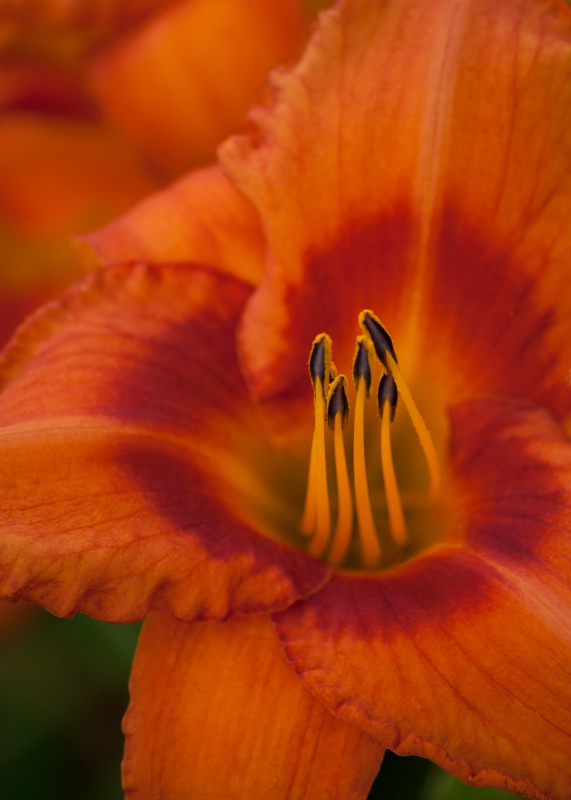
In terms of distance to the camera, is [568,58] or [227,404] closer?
[568,58]

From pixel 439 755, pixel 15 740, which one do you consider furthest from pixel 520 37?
pixel 15 740

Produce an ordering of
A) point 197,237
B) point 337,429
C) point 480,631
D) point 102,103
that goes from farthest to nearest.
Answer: point 102,103, point 197,237, point 337,429, point 480,631

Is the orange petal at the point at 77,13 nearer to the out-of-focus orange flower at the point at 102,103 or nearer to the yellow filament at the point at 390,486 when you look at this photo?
the out-of-focus orange flower at the point at 102,103

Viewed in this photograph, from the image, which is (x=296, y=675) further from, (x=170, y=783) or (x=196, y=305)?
(x=196, y=305)

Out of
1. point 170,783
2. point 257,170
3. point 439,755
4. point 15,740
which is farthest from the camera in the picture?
point 15,740

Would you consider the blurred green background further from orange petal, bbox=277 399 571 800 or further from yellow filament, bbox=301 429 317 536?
orange petal, bbox=277 399 571 800

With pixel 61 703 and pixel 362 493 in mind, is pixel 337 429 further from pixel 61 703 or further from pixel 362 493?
pixel 61 703

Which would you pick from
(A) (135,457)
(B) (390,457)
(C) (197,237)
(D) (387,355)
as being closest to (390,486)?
(B) (390,457)
